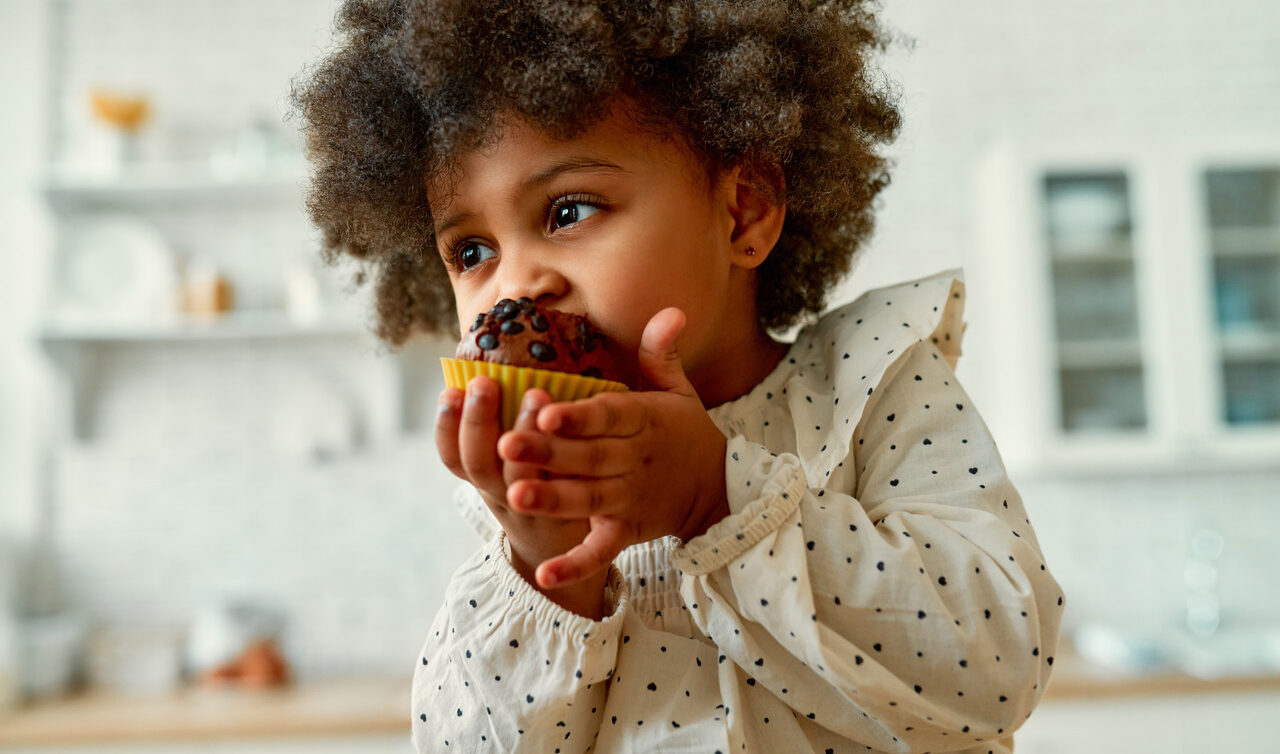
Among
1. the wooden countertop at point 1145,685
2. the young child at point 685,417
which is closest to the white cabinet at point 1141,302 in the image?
the wooden countertop at point 1145,685

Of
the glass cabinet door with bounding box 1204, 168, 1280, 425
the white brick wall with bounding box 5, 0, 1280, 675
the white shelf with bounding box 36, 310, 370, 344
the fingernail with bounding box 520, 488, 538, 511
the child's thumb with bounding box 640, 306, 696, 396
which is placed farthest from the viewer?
the white brick wall with bounding box 5, 0, 1280, 675

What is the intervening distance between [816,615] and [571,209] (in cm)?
35

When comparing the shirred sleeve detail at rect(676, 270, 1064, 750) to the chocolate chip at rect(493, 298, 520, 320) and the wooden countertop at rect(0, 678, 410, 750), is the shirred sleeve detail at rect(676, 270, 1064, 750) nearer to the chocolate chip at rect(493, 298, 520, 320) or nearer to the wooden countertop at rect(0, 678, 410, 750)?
the chocolate chip at rect(493, 298, 520, 320)

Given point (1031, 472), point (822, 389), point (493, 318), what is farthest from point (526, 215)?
point (1031, 472)

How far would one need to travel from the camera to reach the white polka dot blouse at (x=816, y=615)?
61 cm

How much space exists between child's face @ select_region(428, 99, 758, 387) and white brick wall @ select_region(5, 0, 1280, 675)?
231 centimetres

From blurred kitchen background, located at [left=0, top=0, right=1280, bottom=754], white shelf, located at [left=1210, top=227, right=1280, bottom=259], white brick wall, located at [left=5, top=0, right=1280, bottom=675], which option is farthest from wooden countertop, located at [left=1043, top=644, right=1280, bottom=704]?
white shelf, located at [left=1210, top=227, right=1280, bottom=259]

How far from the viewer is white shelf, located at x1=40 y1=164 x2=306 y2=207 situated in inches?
112

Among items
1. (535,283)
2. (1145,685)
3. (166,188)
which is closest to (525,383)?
(535,283)

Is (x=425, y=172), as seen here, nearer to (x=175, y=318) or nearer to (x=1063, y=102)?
(x=175, y=318)

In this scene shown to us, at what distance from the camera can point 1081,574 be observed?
3.07 meters

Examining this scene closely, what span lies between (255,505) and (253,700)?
647mm

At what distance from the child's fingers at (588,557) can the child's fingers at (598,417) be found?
2.2 inches

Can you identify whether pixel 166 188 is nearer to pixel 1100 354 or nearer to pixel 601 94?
pixel 601 94
